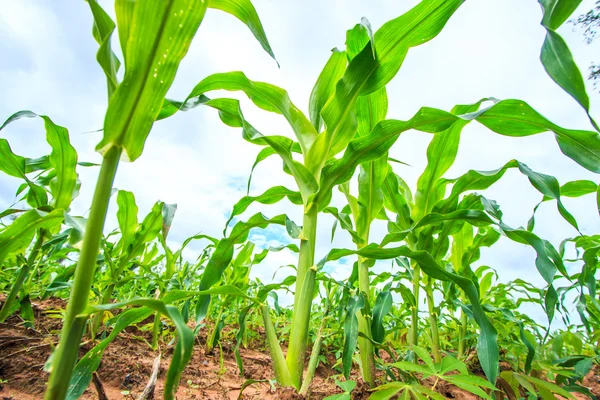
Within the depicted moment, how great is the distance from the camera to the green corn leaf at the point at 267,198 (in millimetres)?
1397

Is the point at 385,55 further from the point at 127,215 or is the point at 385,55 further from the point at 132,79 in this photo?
the point at 127,215

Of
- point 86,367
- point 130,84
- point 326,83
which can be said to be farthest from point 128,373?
point 326,83

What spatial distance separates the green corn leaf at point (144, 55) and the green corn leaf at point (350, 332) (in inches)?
32.6

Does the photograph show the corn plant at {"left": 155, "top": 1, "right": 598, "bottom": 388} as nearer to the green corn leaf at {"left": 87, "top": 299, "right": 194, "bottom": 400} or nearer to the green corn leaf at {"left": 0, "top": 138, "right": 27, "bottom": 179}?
the green corn leaf at {"left": 87, "top": 299, "right": 194, "bottom": 400}

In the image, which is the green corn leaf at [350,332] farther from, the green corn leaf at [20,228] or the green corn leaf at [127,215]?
the green corn leaf at [127,215]

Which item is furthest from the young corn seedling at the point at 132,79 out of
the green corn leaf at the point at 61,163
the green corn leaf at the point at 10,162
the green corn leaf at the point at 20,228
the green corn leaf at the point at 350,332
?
the green corn leaf at the point at 10,162

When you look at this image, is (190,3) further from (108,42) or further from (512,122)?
(512,122)

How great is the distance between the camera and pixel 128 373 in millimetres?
1169

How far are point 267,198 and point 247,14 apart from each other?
817mm

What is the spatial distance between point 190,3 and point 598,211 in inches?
47.5

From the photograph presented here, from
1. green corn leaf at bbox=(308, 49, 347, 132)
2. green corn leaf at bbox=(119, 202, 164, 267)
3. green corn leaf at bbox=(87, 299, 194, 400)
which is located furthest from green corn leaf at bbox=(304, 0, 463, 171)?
green corn leaf at bbox=(119, 202, 164, 267)

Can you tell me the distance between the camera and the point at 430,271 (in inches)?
40.8

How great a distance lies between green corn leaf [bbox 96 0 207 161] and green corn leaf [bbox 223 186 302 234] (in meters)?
0.83

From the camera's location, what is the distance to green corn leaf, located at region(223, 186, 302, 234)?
140cm
